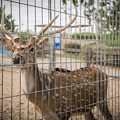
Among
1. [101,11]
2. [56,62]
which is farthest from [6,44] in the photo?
[101,11]

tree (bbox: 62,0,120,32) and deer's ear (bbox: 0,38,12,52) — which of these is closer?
tree (bbox: 62,0,120,32)

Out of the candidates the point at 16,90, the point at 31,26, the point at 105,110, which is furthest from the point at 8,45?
the point at 16,90

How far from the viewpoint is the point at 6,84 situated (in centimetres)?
441

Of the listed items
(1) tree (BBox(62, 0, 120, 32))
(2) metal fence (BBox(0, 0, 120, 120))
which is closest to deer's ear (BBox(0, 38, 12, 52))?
(2) metal fence (BBox(0, 0, 120, 120))

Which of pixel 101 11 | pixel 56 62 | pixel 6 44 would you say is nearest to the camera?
pixel 56 62

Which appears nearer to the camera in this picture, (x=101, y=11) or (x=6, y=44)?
(x=101, y=11)

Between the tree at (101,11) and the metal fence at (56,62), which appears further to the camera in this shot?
the tree at (101,11)

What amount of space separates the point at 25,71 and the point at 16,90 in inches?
88.3

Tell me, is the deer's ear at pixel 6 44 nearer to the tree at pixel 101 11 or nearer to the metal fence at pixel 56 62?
the metal fence at pixel 56 62

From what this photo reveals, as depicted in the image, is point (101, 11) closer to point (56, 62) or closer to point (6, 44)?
point (56, 62)

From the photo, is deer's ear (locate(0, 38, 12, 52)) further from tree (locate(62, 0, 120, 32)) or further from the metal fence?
tree (locate(62, 0, 120, 32))

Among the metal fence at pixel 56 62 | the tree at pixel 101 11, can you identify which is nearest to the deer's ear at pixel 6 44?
the metal fence at pixel 56 62

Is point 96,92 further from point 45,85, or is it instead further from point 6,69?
point 6,69

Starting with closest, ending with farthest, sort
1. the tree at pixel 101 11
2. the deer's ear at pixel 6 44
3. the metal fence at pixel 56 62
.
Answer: the metal fence at pixel 56 62, the tree at pixel 101 11, the deer's ear at pixel 6 44
